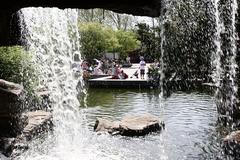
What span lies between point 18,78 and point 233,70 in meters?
7.68

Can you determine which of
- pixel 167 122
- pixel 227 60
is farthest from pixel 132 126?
pixel 227 60

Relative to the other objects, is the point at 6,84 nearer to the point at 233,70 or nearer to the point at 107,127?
the point at 107,127

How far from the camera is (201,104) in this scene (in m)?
18.6

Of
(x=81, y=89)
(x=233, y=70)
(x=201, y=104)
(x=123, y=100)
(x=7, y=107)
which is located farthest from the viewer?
(x=81, y=89)

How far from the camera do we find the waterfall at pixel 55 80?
1128cm

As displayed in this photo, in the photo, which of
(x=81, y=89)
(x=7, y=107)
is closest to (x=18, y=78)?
(x=7, y=107)

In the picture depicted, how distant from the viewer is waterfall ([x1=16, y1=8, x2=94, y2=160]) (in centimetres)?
1128

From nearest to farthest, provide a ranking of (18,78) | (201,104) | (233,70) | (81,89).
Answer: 1. (233,70)
2. (18,78)
3. (201,104)
4. (81,89)

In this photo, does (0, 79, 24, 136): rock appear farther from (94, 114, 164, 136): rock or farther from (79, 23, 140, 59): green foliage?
(79, 23, 140, 59): green foliage

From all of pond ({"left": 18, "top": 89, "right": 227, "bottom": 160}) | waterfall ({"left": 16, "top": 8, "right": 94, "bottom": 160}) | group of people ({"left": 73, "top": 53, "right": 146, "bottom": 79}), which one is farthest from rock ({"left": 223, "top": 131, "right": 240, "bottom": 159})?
group of people ({"left": 73, "top": 53, "right": 146, "bottom": 79})

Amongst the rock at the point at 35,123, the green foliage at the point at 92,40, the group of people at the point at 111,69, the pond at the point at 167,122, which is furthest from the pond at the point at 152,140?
the green foliage at the point at 92,40

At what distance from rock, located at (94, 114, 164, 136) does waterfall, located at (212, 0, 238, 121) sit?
2.14 m

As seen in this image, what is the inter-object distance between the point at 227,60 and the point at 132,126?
3636 millimetres

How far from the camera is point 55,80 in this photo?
21531mm
